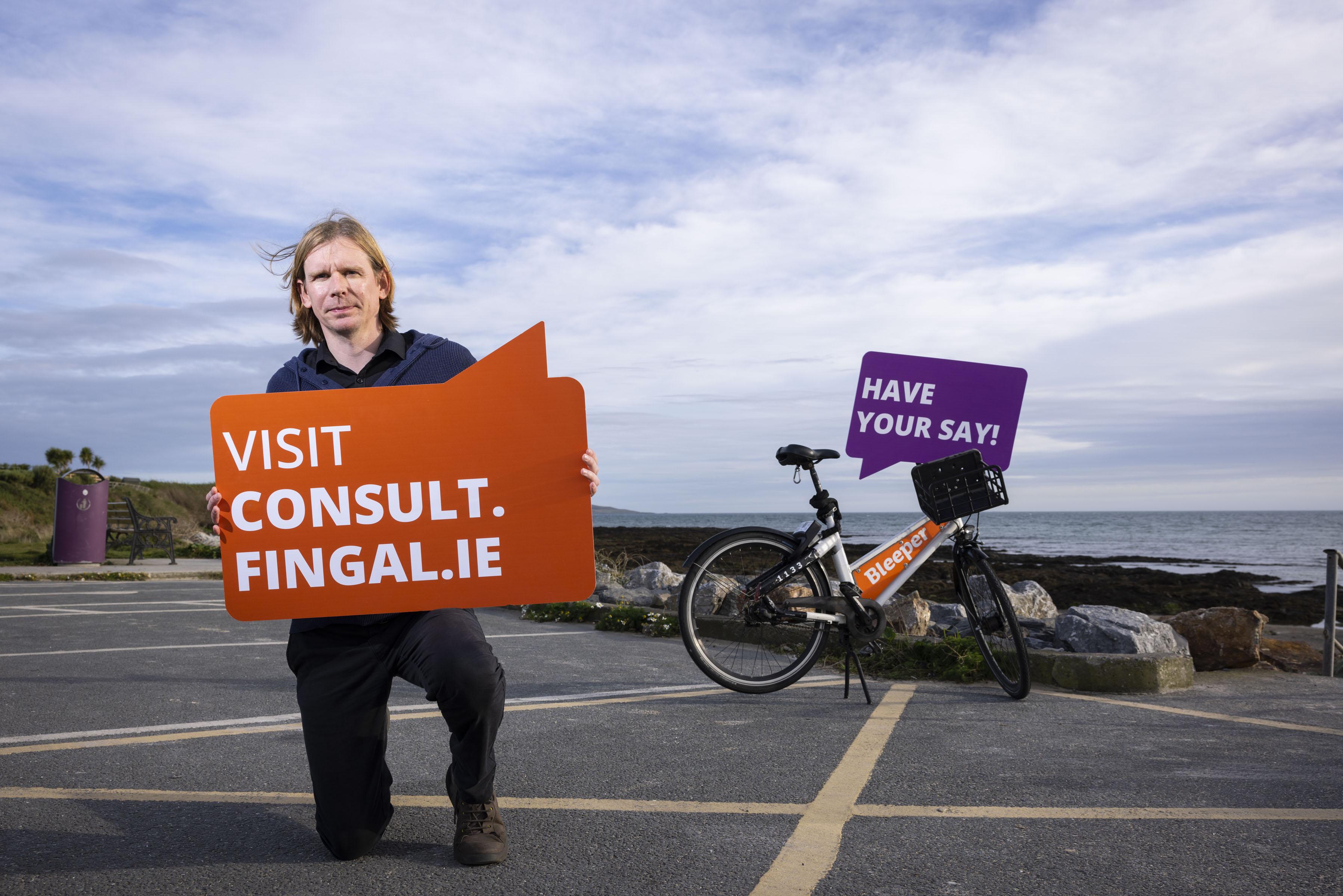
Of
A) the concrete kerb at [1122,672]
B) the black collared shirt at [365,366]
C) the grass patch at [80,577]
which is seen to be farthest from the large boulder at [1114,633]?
the grass patch at [80,577]

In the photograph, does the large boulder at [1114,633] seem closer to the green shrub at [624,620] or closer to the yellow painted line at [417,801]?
the green shrub at [624,620]

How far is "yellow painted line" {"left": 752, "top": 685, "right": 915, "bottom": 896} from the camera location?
261 centimetres

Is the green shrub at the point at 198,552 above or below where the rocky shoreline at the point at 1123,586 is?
above

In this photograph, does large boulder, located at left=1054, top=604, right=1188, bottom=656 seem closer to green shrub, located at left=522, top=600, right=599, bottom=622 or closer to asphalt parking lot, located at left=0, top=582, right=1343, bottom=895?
asphalt parking lot, located at left=0, top=582, right=1343, bottom=895

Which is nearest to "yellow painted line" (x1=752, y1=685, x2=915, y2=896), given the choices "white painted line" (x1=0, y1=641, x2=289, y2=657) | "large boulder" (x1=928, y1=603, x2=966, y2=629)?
"large boulder" (x1=928, y1=603, x2=966, y2=629)

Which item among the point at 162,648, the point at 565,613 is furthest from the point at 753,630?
the point at 162,648

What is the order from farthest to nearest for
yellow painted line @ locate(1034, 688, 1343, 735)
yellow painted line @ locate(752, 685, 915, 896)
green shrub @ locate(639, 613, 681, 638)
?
green shrub @ locate(639, 613, 681, 638) < yellow painted line @ locate(1034, 688, 1343, 735) < yellow painted line @ locate(752, 685, 915, 896)

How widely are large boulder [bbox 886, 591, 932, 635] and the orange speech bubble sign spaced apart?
5204 millimetres

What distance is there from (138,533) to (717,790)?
19.1 metres

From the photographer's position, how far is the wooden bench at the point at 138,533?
728 inches

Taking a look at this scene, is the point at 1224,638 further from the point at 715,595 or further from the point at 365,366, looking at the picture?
the point at 365,366

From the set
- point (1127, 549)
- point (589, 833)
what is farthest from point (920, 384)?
point (1127, 549)

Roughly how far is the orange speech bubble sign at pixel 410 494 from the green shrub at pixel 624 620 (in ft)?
18.0

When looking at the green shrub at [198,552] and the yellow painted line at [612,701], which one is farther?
the green shrub at [198,552]
